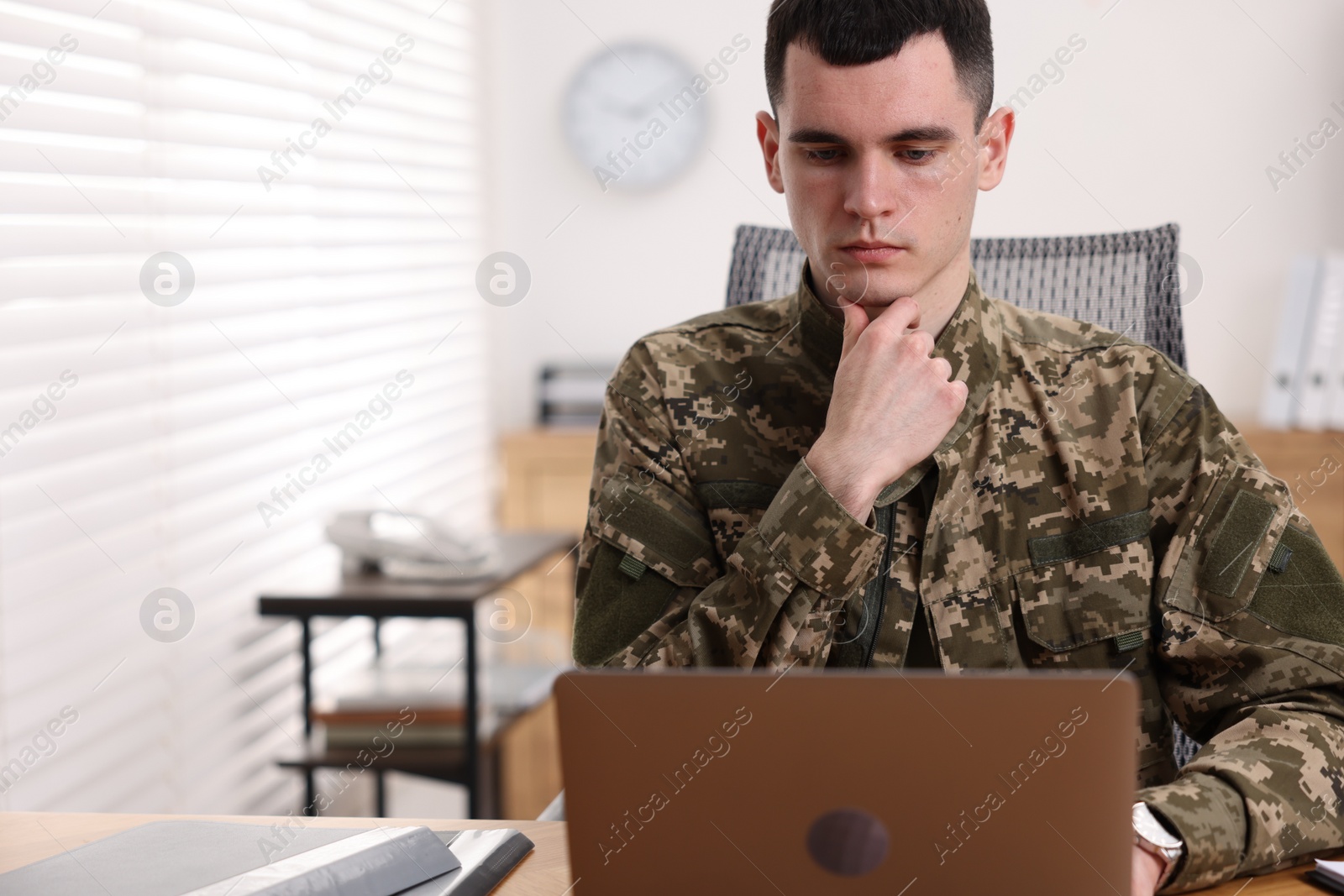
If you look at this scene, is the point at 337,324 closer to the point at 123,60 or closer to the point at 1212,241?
the point at 123,60

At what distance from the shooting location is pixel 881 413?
1.06m

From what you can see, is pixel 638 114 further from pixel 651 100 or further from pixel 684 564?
pixel 684 564

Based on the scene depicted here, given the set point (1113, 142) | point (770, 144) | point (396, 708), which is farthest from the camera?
point (1113, 142)

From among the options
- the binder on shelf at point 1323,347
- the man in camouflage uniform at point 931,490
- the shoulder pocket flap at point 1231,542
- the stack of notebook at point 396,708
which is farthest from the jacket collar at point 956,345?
the binder on shelf at point 1323,347

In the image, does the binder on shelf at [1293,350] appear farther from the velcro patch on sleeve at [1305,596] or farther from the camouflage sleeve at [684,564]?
the camouflage sleeve at [684,564]

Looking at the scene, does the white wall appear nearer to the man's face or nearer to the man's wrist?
the man's face

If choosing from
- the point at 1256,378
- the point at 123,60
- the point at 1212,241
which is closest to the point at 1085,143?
the point at 1212,241

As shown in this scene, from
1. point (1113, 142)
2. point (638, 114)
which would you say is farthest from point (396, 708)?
point (1113, 142)

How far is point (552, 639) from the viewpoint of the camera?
10.0ft

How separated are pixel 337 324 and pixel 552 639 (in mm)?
1080

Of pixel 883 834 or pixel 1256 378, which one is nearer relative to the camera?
pixel 883 834

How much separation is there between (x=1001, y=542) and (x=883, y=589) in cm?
13

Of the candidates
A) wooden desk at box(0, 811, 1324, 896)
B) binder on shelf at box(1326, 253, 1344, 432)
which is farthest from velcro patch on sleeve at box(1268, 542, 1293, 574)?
binder on shelf at box(1326, 253, 1344, 432)

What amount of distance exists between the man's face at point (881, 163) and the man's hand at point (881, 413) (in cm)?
7
